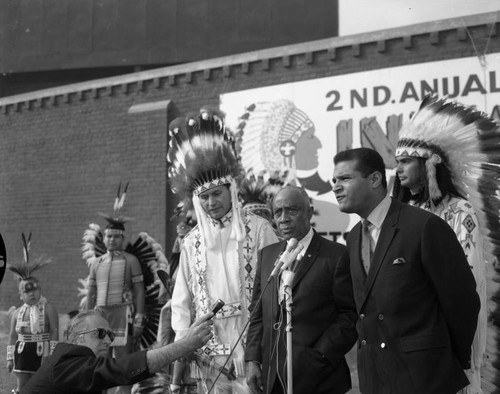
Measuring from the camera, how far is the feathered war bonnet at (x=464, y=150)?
4.37 meters

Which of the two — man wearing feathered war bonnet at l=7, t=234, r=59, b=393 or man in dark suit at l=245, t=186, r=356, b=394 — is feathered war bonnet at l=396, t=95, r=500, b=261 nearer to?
man in dark suit at l=245, t=186, r=356, b=394

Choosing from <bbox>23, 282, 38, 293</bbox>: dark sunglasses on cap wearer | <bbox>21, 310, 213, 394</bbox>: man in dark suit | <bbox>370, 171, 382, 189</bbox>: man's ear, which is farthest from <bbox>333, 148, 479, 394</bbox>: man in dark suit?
<bbox>23, 282, 38, 293</bbox>: dark sunglasses on cap wearer

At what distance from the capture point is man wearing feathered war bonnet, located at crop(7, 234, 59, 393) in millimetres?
7055

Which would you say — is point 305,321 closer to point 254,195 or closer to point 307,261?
point 307,261

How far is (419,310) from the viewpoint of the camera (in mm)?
3123

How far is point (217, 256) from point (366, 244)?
53.6 inches

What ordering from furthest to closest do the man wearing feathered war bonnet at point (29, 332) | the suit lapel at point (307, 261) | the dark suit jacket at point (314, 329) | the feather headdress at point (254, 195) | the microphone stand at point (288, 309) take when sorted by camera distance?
the feather headdress at point (254, 195), the man wearing feathered war bonnet at point (29, 332), the suit lapel at point (307, 261), the dark suit jacket at point (314, 329), the microphone stand at point (288, 309)

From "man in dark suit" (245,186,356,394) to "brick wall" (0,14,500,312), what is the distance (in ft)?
23.9

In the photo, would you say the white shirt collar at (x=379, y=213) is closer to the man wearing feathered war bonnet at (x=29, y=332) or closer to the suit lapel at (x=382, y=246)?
the suit lapel at (x=382, y=246)

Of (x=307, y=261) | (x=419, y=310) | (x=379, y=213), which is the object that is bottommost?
(x=419, y=310)

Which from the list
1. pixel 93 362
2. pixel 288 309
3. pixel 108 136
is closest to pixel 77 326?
pixel 93 362

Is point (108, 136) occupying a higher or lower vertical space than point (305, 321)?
higher

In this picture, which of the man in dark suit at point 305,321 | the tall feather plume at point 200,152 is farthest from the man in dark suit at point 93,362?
the tall feather plume at point 200,152

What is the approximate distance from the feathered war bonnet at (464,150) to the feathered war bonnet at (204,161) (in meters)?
1.18
